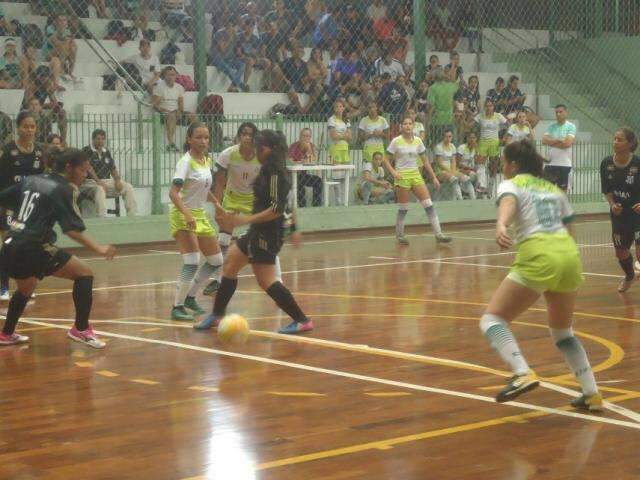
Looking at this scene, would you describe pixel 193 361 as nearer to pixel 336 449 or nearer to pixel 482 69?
pixel 336 449

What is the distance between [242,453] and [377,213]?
16.1 m

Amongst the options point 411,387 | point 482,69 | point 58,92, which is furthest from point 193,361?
point 482,69

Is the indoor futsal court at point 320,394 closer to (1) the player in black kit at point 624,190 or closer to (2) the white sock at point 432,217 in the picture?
(1) the player in black kit at point 624,190

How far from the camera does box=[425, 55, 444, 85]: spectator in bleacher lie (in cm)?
2398

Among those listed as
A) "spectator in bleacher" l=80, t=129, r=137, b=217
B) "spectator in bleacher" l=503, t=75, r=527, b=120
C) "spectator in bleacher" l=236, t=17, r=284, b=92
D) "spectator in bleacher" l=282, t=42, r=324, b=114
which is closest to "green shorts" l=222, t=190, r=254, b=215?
"spectator in bleacher" l=80, t=129, r=137, b=217

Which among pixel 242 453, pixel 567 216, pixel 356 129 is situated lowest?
pixel 242 453

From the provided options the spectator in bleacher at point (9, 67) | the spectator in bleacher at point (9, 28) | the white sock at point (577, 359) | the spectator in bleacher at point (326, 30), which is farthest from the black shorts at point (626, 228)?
the spectator in bleacher at point (326, 30)

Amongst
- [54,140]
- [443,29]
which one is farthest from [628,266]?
[443,29]

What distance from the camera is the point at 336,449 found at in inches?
254

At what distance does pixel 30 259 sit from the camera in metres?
9.41

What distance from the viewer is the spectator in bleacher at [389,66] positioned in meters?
23.7

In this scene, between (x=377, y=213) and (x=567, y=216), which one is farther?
(x=377, y=213)

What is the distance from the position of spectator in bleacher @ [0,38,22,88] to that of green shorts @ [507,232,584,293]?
1331cm

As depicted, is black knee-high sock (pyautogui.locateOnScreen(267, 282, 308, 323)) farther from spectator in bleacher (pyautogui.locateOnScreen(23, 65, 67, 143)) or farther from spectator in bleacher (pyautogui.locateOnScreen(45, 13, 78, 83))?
spectator in bleacher (pyautogui.locateOnScreen(45, 13, 78, 83))
